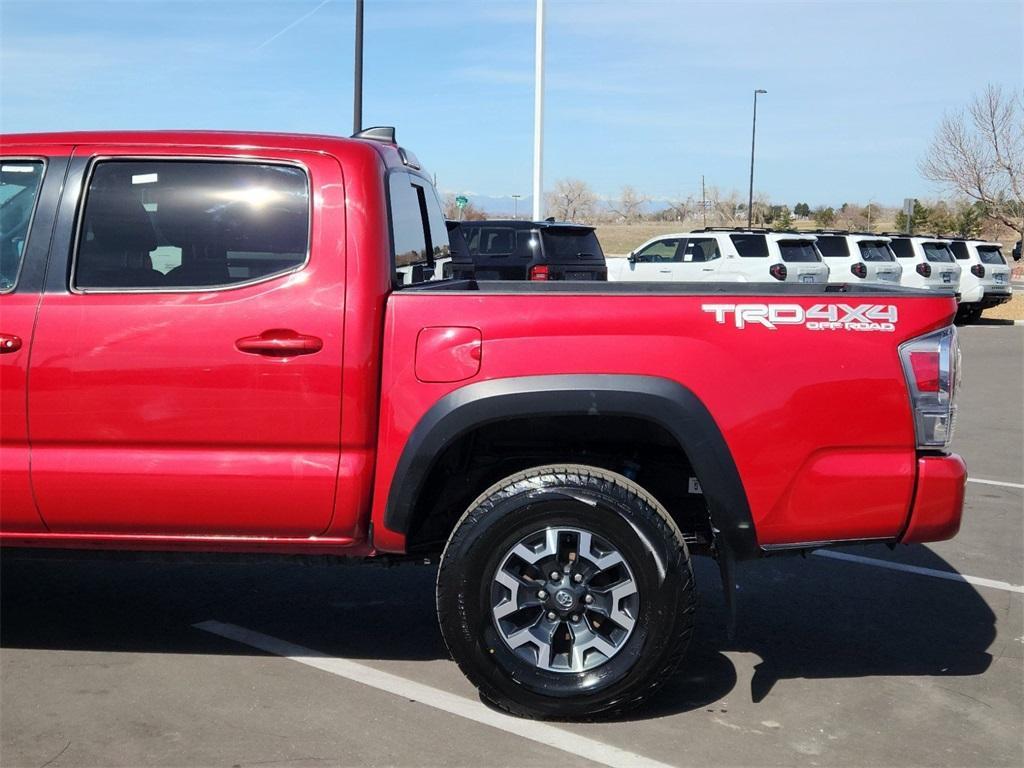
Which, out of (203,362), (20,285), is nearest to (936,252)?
(203,362)

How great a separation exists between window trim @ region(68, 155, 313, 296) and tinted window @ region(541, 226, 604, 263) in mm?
13744

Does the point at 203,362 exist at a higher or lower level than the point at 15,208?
lower

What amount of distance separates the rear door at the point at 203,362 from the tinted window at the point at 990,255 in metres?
22.0

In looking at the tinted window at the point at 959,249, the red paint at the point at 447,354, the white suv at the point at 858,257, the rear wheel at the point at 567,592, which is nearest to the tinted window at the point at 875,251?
the white suv at the point at 858,257

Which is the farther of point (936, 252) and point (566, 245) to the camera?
point (936, 252)

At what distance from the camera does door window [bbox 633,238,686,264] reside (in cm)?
2292

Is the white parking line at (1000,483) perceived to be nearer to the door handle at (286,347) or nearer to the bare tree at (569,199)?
the door handle at (286,347)

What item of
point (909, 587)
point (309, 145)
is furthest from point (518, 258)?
point (309, 145)

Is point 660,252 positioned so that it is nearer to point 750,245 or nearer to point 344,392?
point 750,245

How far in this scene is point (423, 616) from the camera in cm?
500

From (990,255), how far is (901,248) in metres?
1.80

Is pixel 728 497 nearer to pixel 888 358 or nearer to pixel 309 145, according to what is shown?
pixel 888 358

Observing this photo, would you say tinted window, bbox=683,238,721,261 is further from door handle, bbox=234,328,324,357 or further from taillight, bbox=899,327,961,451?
door handle, bbox=234,328,324,357

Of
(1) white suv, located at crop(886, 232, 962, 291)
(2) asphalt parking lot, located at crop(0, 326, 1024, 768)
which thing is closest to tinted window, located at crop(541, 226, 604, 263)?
(1) white suv, located at crop(886, 232, 962, 291)
